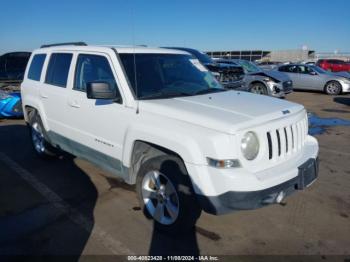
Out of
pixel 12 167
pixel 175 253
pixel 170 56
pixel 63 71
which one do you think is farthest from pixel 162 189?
pixel 12 167

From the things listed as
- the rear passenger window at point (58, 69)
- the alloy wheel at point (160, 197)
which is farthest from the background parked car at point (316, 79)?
the alloy wheel at point (160, 197)

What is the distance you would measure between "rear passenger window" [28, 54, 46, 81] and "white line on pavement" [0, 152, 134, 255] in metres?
1.60

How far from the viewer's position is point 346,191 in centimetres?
471

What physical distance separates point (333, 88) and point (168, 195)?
621 inches

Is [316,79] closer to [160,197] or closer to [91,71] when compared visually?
[91,71]

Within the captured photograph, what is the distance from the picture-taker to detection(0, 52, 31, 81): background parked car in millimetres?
10914

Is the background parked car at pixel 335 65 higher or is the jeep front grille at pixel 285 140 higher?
the jeep front grille at pixel 285 140

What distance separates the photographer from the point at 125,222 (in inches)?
153

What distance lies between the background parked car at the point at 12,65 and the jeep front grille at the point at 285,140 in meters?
9.74

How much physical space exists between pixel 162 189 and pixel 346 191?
9.14 feet

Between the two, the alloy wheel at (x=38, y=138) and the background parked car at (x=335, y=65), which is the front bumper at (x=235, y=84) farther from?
the background parked car at (x=335, y=65)

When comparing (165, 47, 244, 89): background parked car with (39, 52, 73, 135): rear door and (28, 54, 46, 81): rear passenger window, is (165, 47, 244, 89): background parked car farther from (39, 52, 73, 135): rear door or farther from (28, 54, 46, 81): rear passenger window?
(39, 52, 73, 135): rear door

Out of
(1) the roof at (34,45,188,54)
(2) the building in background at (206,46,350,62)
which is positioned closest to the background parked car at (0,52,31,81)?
(1) the roof at (34,45,188,54)

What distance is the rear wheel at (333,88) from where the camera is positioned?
16.7 meters
